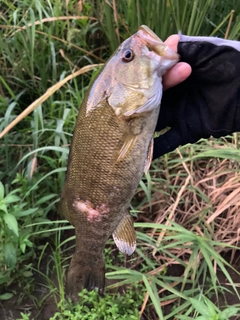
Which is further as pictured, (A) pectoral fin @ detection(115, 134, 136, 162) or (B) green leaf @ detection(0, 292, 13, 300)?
(B) green leaf @ detection(0, 292, 13, 300)

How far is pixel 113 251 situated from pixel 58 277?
35 cm

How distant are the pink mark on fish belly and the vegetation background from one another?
1.20 feet

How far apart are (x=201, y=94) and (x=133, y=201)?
87cm

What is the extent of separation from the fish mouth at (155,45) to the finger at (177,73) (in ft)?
0.16

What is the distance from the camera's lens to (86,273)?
1638 mm

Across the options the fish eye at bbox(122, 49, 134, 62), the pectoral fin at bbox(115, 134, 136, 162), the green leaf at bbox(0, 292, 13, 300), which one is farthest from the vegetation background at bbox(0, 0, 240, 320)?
the fish eye at bbox(122, 49, 134, 62)

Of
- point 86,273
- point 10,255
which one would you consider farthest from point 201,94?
point 10,255

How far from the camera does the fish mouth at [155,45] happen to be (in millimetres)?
1310

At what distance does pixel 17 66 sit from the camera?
2.71 metres

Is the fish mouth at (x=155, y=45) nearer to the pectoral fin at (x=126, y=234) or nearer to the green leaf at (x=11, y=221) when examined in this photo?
the pectoral fin at (x=126, y=234)

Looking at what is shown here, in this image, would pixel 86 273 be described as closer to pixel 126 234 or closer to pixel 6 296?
pixel 126 234

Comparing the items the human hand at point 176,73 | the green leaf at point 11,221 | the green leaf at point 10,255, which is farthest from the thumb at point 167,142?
the green leaf at point 10,255

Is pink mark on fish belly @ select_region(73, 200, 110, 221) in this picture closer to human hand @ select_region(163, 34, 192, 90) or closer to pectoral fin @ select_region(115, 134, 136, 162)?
pectoral fin @ select_region(115, 134, 136, 162)

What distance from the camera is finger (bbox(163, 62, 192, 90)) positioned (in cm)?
138
